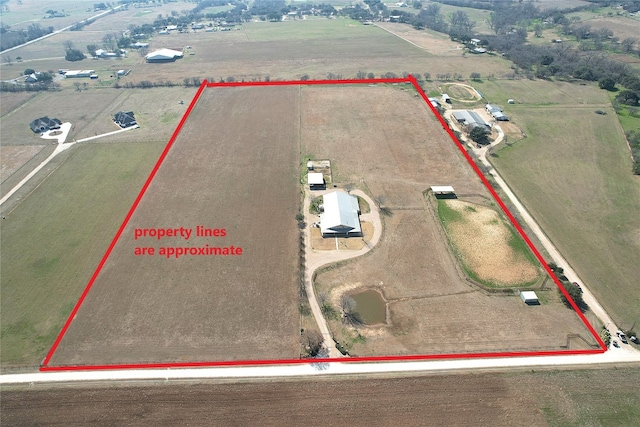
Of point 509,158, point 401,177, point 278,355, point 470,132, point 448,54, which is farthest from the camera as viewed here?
point 448,54

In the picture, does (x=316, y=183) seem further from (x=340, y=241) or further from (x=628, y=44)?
(x=628, y=44)

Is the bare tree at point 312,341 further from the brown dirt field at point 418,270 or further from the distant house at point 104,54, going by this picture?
the distant house at point 104,54

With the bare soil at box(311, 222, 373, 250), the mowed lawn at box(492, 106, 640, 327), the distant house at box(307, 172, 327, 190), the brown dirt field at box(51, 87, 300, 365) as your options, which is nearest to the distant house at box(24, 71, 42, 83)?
the brown dirt field at box(51, 87, 300, 365)

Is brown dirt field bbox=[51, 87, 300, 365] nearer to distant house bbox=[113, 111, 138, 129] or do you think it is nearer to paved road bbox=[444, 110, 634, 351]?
distant house bbox=[113, 111, 138, 129]

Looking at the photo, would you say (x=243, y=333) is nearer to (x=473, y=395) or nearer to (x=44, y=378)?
(x=44, y=378)

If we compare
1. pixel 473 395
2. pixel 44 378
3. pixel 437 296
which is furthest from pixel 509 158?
pixel 44 378

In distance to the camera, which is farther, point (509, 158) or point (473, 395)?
point (509, 158)

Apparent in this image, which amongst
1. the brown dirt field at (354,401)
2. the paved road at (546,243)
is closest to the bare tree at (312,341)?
the brown dirt field at (354,401)
